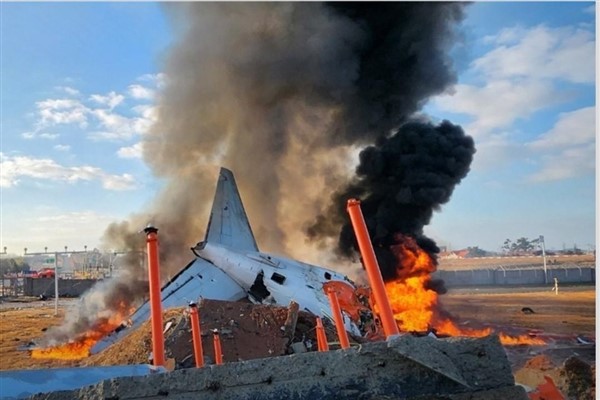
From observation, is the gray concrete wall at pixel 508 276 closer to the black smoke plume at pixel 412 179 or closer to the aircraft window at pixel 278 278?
the black smoke plume at pixel 412 179

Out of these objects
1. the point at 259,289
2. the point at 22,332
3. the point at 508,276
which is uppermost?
the point at 259,289

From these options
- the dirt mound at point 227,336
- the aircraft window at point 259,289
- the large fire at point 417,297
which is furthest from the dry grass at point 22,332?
the large fire at point 417,297

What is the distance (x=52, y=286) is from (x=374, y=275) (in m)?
38.8

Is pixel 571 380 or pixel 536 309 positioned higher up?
pixel 571 380

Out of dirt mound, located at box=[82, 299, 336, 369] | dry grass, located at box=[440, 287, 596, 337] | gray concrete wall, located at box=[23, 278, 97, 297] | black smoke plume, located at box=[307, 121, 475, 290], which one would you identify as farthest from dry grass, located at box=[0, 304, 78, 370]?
dry grass, located at box=[440, 287, 596, 337]

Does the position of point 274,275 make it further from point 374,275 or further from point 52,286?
point 52,286

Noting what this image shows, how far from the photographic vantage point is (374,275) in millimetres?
2760

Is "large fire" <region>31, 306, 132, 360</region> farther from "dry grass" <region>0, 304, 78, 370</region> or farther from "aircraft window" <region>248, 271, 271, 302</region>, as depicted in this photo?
"aircraft window" <region>248, 271, 271, 302</region>

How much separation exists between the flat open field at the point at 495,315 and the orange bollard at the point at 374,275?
1070 cm

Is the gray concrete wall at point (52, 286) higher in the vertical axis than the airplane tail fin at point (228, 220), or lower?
lower

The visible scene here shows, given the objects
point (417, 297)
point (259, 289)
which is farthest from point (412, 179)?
point (259, 289)

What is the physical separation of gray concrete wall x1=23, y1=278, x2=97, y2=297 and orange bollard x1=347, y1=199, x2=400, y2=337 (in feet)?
118

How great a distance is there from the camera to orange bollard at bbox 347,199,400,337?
8.68ft

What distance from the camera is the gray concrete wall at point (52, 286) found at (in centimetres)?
3612
